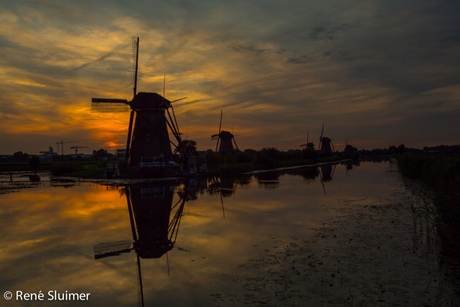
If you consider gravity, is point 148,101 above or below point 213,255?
above

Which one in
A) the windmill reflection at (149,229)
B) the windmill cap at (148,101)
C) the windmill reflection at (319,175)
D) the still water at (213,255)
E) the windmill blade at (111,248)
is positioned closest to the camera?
A: the still water at (213,255)

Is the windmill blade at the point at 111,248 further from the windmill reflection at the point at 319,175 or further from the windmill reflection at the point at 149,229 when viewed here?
the windmill reflection at the point at 319,175

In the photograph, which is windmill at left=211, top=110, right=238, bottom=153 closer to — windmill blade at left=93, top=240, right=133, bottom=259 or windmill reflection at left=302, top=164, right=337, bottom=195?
windmill reflection at left=302, top=164, right=337, bottom=195

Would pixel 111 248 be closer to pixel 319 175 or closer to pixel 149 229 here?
pixel 149 229

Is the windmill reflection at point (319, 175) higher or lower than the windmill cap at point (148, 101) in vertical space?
lower

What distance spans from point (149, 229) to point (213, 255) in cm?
553

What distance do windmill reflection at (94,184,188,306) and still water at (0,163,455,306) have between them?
47 mm

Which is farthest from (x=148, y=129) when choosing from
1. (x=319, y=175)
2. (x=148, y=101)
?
(x=319, y=175)

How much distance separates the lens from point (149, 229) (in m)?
17.3

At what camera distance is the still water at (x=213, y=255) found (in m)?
9.10

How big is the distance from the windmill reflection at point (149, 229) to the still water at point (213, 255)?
0.16 ft

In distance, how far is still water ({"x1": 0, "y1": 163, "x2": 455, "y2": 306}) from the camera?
910 centimetres

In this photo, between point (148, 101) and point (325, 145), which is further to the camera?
point (325, 145)

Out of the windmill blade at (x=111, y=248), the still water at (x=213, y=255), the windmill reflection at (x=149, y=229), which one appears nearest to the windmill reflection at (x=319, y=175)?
the windmill reflection at (x=149, y=229)
